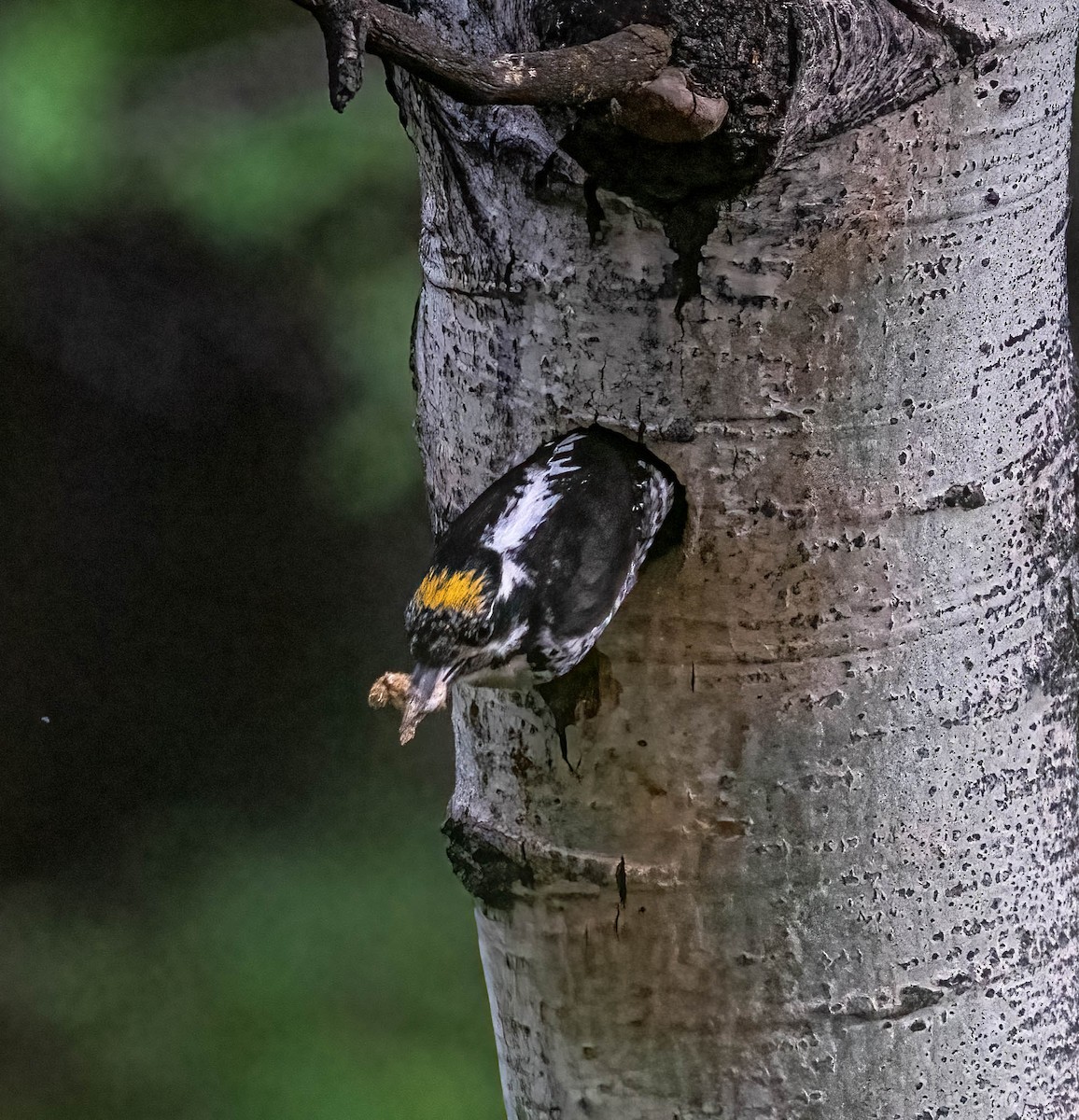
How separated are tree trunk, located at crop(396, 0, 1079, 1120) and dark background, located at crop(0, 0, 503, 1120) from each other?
41.0 inches

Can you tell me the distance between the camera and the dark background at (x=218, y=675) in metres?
1.53

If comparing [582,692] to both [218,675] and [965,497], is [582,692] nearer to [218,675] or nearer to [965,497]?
[965,497]

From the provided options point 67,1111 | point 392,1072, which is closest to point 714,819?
point 392,1072

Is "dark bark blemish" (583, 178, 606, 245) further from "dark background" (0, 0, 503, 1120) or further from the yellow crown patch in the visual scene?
"dark background" (0, 0, 503, 1120)

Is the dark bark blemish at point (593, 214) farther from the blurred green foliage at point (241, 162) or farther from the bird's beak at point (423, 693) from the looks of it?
the blurred green foliage at point (241, 162)

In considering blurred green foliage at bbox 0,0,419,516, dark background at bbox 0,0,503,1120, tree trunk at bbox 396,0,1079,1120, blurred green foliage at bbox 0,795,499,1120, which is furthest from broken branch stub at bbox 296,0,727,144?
blurred green foliage at bbox 0,795,499,1120

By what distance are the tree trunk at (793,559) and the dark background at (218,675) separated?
104cm

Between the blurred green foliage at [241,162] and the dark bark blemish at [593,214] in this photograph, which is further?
the blurred green foliage at [241,162]

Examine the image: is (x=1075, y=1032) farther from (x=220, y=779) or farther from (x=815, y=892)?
(x=220, y=779)

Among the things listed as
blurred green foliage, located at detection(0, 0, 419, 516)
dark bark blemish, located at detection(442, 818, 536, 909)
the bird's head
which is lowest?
dark bark blemish, located at detection(442, 818, 536, 909)

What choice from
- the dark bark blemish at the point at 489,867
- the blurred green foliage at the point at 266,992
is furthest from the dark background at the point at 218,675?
the dark bark blemish at the point at 489,867

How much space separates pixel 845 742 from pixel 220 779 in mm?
1498

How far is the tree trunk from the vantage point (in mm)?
328

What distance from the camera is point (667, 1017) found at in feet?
1.28
